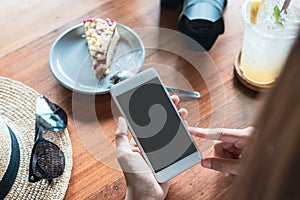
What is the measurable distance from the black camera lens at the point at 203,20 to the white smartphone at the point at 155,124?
0.62 feet

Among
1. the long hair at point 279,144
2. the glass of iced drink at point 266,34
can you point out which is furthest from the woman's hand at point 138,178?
the long hair at point 279,144

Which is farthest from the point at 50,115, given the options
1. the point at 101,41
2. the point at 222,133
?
the point at 222,133

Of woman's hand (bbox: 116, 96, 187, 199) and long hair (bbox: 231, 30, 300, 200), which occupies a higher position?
long hair (bbox: 231, 30, 300, 200)

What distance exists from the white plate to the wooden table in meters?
0.02

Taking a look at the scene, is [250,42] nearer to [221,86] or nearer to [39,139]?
[221,86]

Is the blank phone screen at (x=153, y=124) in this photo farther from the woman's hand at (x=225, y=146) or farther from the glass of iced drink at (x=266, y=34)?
the glass of iced drink at (x=266, y=34)

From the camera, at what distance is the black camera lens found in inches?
31.7

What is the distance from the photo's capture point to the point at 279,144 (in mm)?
216

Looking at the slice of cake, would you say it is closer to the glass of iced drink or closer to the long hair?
the glass of iced drink

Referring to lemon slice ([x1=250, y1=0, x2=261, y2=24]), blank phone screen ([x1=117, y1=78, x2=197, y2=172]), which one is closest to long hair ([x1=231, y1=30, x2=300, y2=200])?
blank phone screen ([x1=117, y1=78, x2=197, y2=172])

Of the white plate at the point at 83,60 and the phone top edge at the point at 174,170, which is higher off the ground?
the white plate at the point at 83,60

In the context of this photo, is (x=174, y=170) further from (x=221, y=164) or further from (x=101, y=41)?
(x=101, y=41)

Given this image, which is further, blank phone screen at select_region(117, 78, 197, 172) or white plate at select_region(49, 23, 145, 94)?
white plate at select_region(49, 23, 145, 94)

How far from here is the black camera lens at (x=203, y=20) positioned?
80 centimetres
